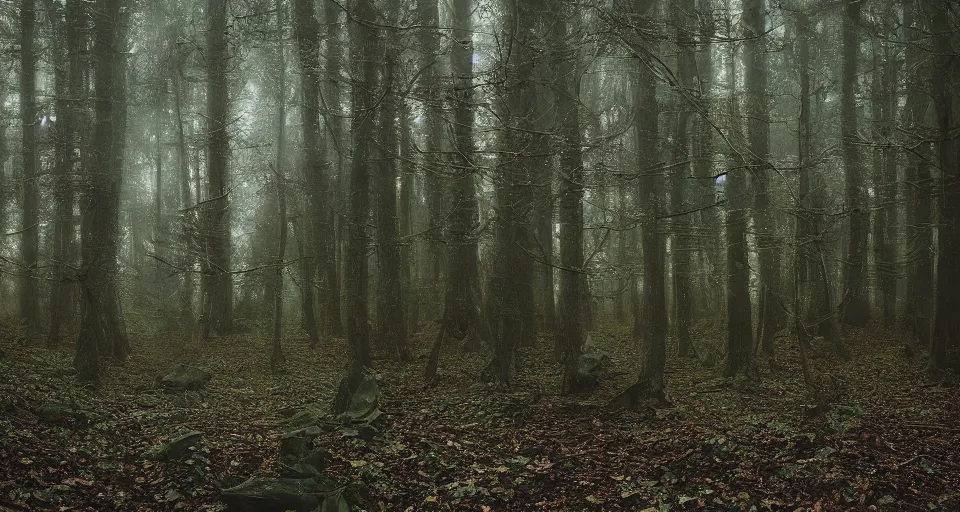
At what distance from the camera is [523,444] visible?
8.28 meters

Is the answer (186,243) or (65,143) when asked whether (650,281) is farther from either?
(65,143)

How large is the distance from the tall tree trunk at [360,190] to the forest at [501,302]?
0.07 metres

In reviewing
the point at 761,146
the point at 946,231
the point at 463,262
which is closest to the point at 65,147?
the point at 463,262

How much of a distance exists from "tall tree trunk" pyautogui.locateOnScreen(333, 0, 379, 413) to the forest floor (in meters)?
1.23

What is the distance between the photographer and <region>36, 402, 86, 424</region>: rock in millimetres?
7926

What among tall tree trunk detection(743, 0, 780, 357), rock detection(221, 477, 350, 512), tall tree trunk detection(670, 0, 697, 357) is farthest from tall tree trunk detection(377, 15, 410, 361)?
tall tree trunk detection(743, 0, 780, 357)

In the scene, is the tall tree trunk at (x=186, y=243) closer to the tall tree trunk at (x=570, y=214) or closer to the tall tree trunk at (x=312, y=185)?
the tall tree trunk at (x=312, y=185)

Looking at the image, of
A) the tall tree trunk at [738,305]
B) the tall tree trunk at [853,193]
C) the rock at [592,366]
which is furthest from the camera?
the tall tree trunk at [853,193]

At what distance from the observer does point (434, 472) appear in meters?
7.39

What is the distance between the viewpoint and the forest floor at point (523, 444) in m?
6.30

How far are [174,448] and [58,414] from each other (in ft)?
6.31

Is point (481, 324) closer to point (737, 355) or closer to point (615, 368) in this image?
point (615, 368)

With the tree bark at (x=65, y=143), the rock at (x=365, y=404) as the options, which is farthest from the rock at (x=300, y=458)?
the tree bark at (x=65, y=143)

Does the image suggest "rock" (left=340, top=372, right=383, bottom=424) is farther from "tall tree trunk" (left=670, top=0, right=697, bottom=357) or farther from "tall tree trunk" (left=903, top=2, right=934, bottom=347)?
"tall tree trunk" (left=903, top=2, right=934, bottom=347)
